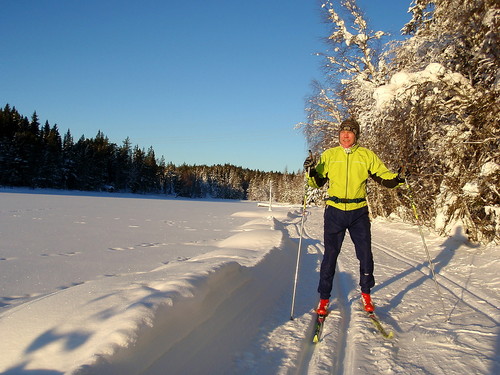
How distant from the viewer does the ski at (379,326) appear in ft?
9.98

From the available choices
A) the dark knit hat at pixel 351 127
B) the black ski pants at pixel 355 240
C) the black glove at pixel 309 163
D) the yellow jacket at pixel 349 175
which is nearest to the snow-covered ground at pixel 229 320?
the black ski pants at pixel 355 240

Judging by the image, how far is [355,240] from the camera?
12.3 feet

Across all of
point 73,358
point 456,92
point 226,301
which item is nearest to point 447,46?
point 456,92

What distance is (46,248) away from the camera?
664cm

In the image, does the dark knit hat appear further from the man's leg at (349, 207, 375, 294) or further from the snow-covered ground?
the snow-covered ground

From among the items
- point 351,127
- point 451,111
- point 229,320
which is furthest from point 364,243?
point 451,111

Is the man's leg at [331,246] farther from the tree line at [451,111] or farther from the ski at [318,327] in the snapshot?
the tree line at [451,111]

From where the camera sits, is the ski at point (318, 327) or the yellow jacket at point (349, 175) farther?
the yellow jacket at point (349, 175)

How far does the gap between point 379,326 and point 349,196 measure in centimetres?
135

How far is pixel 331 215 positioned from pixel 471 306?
80.5 inches

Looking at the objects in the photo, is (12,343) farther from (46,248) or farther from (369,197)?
(369,197)

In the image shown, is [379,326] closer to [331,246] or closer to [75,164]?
[331,246]

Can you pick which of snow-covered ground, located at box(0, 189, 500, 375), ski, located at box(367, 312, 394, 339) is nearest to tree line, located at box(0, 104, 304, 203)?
snow-covered ground, located at box(0, 189, 500, 375)

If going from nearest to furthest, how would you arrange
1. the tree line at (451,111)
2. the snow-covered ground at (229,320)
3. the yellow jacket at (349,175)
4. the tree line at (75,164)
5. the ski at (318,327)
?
the snow-covered ground at (229,320) → the ski at (318,327) → the yellow jacket at (349,175) → the tree line at (451,111) → the tree line at (75,164)
